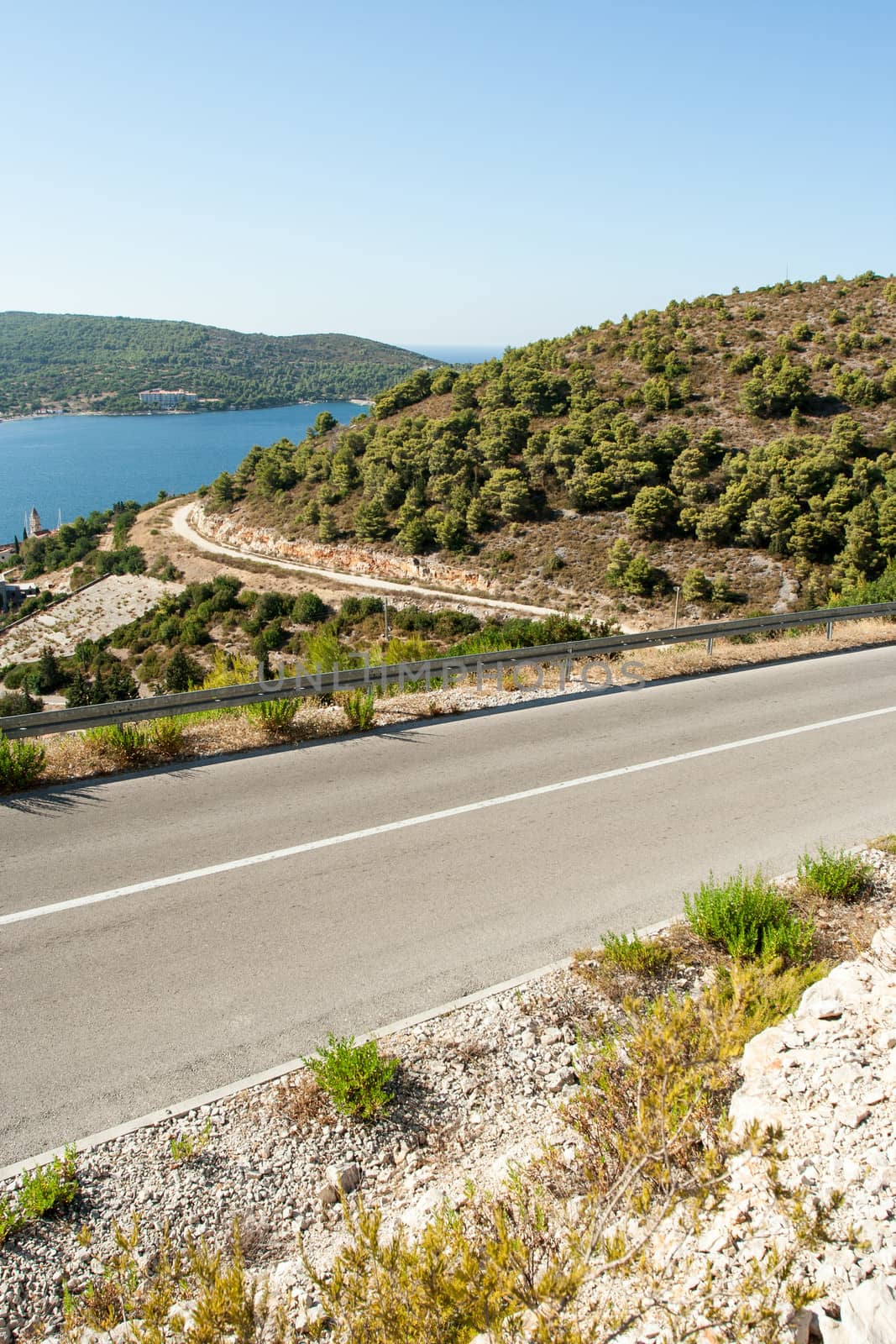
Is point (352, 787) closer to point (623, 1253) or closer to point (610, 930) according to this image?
point (610, 930)

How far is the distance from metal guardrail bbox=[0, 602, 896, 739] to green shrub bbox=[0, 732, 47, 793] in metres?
0.39

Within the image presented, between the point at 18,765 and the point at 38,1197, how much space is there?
16.0 ft

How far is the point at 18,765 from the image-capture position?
773cm

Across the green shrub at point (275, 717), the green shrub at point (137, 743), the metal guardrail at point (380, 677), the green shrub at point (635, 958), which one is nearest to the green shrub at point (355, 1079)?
the green shrub at point (635, 958)

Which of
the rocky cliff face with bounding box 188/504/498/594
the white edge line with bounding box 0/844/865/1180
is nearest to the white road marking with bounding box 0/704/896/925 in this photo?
the white edge line with bounding box 0/844/865/1180

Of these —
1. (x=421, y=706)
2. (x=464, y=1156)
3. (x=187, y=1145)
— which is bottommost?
(x=464, y=1156)

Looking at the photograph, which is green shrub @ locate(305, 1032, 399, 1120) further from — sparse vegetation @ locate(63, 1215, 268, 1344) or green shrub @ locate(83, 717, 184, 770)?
green shrub @ locate(83, 717, 184, 770)

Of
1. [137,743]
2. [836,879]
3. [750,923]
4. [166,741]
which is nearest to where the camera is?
[750,923]

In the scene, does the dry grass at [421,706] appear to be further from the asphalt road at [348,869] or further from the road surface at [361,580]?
the road surface at [361,580]

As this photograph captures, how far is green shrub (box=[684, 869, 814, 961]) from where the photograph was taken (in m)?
5.22

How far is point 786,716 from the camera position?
1059 centimetres

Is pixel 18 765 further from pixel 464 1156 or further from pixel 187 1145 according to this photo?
pixel 464 1156

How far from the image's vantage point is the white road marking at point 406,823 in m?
6.02

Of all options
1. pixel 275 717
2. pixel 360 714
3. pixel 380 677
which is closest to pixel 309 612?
pixel 380 677
